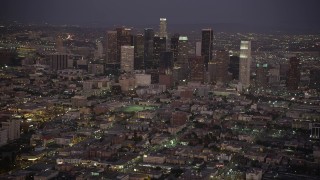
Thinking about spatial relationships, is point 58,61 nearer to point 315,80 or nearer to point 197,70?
point 197,70

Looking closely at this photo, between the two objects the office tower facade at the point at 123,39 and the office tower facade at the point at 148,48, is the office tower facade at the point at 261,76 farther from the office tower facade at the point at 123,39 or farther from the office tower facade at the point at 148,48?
the office tower facade at the point at 123,39

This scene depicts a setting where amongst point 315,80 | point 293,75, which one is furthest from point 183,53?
point 315,80

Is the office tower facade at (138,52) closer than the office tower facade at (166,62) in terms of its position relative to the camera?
No

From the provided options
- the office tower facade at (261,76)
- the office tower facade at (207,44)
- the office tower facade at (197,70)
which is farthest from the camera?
the office tower facade at (207,44)

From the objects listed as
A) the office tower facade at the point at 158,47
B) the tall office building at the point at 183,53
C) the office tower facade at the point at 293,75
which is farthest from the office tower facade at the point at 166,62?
the office tower facade at the point at 293,75

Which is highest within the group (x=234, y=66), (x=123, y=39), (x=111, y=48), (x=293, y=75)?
(x=123, y=39)

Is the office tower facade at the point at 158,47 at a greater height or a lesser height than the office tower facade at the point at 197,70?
greater

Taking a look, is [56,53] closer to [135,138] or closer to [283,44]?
[283,44]
